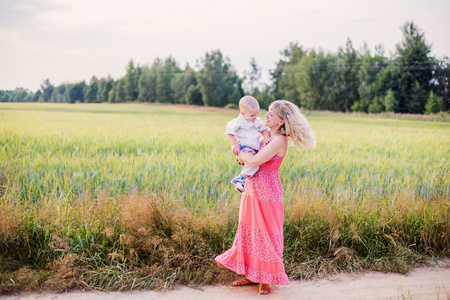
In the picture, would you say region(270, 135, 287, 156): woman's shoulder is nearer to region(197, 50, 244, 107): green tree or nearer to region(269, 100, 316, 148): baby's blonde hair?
region(269, 100, 316, 148): baby's blonde hair

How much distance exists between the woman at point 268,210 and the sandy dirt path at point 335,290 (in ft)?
0.72

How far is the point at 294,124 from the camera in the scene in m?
2.94

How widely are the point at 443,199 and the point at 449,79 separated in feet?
15.7

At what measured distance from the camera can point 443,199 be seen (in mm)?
4875

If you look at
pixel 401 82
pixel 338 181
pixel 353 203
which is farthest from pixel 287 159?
pixel 401 82

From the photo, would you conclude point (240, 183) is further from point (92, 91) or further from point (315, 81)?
point (315, 81)

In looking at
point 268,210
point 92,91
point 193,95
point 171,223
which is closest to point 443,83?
point 268,210

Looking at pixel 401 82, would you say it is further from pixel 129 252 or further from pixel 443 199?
pixel 129 252

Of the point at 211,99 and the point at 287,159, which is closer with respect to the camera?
→ the point at 287,159

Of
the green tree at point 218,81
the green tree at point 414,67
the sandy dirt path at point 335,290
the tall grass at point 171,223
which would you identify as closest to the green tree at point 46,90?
the tall grass at point 171,223

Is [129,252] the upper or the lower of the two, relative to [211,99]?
lower

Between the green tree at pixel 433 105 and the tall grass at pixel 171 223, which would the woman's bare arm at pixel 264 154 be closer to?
the tall grass at pixel 171 223

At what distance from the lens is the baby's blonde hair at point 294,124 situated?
9.67ft

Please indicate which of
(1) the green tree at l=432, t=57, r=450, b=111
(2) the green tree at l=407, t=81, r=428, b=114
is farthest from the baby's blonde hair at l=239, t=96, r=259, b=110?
(2) the green tree at l=407, t=81, r=428, b=114
